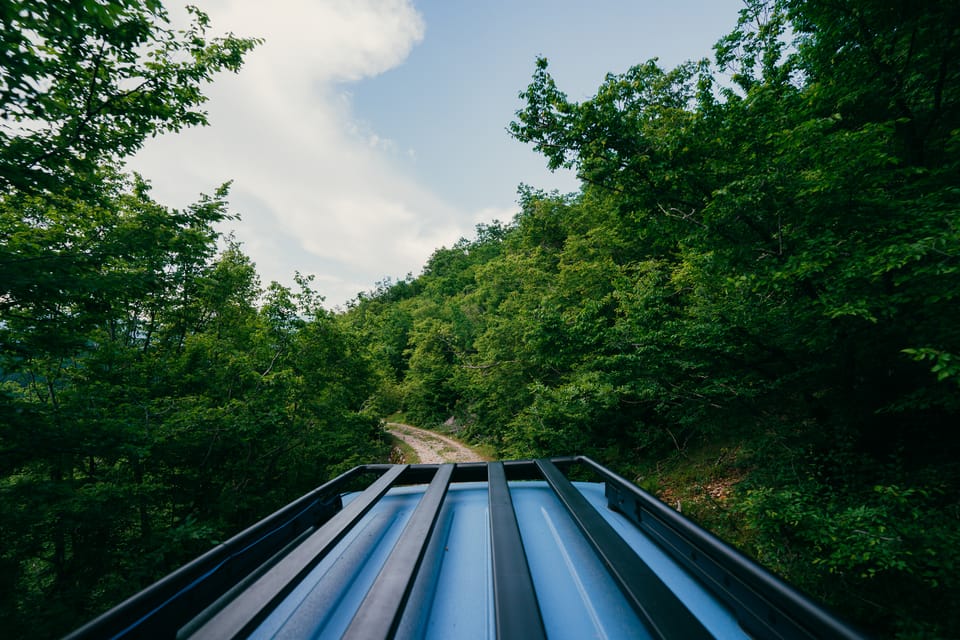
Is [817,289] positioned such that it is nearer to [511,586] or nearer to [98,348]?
[511,586]

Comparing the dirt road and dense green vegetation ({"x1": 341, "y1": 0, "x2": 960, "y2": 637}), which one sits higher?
dense green vegetation ({"x1": 341, "y1": 0, "x2": 960, "y2": 637})

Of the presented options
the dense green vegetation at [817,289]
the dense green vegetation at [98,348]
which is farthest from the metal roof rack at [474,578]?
the dense green vegetation at [98,348]

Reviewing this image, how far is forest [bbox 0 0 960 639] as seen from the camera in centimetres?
359

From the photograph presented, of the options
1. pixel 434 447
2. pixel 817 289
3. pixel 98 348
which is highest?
pixel 817 289

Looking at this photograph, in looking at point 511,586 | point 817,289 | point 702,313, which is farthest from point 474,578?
point 702,313

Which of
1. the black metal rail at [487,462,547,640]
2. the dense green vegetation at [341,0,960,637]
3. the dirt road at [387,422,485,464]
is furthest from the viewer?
the dirt road at [387,422,485,464]

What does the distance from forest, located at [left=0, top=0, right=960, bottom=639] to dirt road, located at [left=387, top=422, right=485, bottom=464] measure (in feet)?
34.2

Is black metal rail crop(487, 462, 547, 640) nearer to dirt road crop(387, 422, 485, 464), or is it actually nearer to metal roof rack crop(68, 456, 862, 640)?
metal roof rack crop(68, 456, 862, 640)

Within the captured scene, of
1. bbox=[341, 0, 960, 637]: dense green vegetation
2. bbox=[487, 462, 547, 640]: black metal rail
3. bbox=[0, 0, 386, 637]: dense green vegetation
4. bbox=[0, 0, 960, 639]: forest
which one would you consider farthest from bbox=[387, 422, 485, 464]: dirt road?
bbox=[487, 462, 547, 640]: black metal rail

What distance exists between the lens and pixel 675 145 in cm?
521

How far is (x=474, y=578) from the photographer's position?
1.42m

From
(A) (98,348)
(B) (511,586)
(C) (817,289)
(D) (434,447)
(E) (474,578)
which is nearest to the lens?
(B) (511,586)

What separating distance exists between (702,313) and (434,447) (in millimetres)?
17679

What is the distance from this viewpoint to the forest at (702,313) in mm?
3594
